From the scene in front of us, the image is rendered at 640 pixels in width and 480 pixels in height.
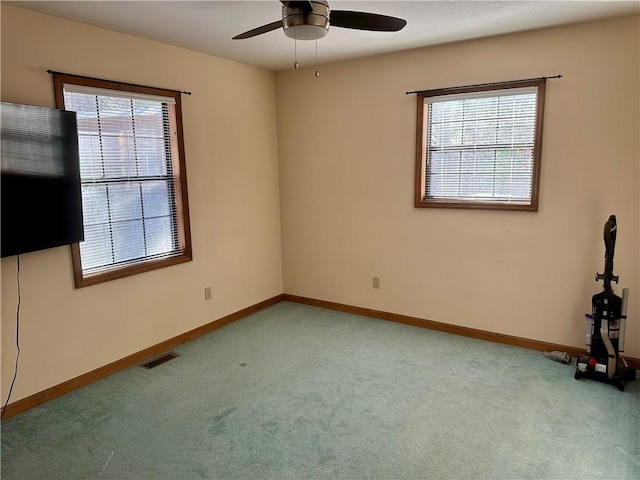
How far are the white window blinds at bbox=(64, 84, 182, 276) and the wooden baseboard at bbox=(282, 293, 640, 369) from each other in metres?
1.69

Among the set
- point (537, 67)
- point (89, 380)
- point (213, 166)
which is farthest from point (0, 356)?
point (537, 67)

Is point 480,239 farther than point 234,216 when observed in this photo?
No

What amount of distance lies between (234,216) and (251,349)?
1349 millimetres

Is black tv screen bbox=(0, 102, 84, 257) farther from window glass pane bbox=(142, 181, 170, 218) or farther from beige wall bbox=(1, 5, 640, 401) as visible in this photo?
window glass pane bbox=(142, 181, 170, 218)

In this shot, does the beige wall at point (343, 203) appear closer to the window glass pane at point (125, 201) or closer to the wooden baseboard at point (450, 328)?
the wooden baseboard at point (450, 328)

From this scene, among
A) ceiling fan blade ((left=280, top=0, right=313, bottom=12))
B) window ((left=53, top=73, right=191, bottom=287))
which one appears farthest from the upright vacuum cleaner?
window ((left=53, top=73, right=191, bottom=287))

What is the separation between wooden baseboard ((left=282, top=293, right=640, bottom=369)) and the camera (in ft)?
11.5

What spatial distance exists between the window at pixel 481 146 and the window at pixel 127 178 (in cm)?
215

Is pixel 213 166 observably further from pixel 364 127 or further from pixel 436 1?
pixel 436 1

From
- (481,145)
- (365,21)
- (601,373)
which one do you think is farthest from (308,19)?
(601,373)

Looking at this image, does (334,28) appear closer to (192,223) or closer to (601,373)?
(192,223)

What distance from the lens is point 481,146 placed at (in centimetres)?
367

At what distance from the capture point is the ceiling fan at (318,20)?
6.79 ft

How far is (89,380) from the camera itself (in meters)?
3.18
